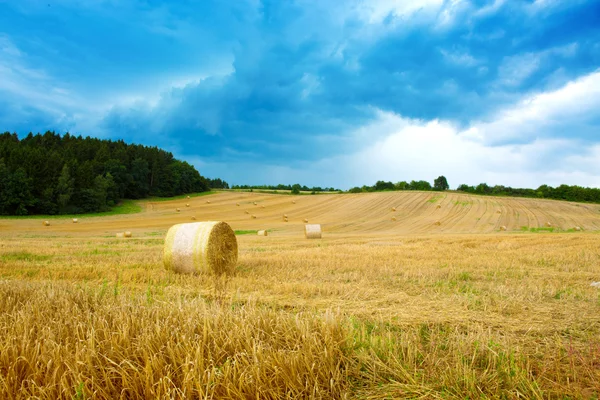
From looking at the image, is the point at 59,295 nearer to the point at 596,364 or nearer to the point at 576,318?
the point at 596,364

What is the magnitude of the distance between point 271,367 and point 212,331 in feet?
2.46

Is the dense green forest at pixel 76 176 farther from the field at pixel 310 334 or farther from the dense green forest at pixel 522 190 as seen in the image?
the field at pixel 310 334

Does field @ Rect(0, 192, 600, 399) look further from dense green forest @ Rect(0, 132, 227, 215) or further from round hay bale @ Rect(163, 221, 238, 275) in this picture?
dense green forest @ Rect(0, 132, 227, 215)

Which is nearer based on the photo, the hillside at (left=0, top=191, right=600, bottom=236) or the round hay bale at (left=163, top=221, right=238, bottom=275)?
the round hay bale at (left=163, top=221, right=238, bottom=275)

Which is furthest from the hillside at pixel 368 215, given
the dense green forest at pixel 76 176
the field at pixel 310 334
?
the field at pixel 310 334

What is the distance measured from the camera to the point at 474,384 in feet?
8.27

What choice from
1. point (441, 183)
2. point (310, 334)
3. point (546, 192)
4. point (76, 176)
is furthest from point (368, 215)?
point (76, 176)

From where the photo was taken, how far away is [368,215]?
151 ft

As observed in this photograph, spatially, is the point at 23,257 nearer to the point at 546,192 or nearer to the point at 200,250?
the point at 200,250

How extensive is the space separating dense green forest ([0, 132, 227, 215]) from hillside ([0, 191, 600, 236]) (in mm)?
7135

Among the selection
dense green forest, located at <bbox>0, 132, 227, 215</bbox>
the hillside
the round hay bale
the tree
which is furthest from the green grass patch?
the tree

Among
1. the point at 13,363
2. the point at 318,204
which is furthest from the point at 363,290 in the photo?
the point at 318,204

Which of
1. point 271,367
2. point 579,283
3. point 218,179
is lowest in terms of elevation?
point 579,283

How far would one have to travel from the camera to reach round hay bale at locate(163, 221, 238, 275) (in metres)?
9.03
